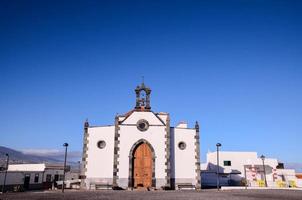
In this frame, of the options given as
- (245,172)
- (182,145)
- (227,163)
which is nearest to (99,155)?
(182,145)

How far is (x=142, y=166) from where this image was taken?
3166 centimetres

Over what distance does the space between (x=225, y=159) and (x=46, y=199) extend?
51.4 metres

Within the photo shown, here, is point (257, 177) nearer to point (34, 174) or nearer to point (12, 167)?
point (34, 174)

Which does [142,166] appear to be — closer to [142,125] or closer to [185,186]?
[142,125]

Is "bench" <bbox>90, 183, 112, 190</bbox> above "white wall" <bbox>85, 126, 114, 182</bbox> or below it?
below

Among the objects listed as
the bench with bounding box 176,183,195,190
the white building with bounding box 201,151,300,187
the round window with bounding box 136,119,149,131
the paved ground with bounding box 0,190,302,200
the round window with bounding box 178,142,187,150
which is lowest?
the paved ground with bounding box 0,190,302,200

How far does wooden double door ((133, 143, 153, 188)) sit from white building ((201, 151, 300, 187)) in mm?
15727

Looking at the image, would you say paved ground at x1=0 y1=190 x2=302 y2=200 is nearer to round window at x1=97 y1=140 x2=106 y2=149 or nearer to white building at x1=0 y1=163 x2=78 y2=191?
round window at x1=97 y1=140 x2=106 y2=149

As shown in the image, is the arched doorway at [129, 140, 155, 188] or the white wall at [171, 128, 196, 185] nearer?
the arched doorway at [129, 140, 155, 188]

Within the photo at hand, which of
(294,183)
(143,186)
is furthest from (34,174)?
(294,183)

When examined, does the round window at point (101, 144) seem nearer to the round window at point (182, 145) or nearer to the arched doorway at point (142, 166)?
the arched doorway at point (142, 166)

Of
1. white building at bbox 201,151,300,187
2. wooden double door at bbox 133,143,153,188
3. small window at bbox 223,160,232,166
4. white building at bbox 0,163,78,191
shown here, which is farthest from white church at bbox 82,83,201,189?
small window at bbox 223,160,232,166

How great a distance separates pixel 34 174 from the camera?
4072 centimetres

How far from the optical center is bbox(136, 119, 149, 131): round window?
32.6m
